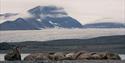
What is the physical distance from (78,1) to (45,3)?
2.45 ft

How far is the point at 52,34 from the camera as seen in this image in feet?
31.4

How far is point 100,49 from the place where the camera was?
9.45 metres

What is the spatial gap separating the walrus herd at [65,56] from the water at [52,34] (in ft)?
2.03

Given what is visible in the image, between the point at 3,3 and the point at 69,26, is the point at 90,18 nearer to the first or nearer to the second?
the point at 69,26

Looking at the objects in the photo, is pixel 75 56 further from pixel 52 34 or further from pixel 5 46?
pixel 5 46

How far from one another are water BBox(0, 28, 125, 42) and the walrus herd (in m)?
0.62

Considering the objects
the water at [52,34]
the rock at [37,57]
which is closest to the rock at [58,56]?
the rock at [37,57]

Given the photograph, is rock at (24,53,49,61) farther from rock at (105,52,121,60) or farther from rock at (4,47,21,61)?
rock at (105,52,121,60)

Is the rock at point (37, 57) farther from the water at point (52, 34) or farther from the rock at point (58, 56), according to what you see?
the water at point (52, 34)

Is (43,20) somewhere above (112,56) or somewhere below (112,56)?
above

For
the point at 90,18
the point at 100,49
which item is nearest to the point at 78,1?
the point at 90,18

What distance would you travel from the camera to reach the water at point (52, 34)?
9.39 meters

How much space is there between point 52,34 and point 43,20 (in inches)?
14.8

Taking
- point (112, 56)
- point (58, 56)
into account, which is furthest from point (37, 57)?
point (112, 56)
